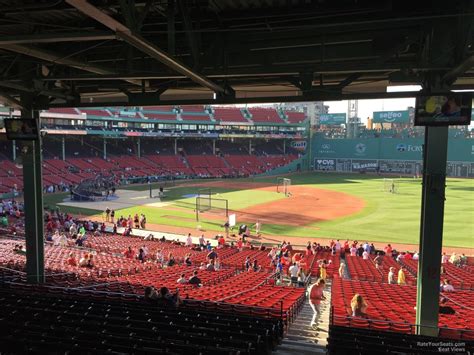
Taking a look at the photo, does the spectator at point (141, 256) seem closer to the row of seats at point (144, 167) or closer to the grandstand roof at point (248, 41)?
the grandstand roof at point (248, 41)

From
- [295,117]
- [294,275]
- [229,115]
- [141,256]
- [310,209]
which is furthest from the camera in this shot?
[295,117]

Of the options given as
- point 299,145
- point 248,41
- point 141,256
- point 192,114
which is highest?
point 192,114

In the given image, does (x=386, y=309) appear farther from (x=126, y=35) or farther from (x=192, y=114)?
(x=192, y=114)

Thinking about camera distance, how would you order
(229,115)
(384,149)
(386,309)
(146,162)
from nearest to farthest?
1. (386,309)
2. (146,162)
3. (384,149)
4. (229,115)

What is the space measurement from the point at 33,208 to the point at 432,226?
10.8 metres

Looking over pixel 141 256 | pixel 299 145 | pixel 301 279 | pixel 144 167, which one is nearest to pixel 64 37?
pixel 301 279

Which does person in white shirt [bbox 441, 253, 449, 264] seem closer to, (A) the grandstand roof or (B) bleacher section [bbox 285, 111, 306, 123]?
(A) the grandstand roof

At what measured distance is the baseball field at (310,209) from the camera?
104ft

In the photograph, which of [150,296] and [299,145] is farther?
[299,145]

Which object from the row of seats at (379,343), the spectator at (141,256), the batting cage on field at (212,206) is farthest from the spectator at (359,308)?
the batting cage on field at (212,206)

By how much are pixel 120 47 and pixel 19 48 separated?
85.9 inches

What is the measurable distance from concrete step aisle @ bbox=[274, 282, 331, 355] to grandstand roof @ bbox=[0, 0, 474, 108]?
17.2 ft

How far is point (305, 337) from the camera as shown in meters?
8.26

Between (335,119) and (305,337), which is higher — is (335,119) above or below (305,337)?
above
